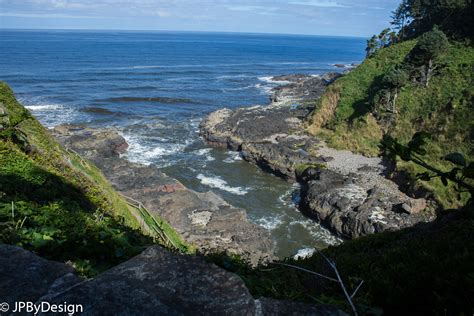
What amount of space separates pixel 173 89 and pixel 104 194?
2435 inches

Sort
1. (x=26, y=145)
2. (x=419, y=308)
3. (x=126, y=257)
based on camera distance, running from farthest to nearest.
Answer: (x=26, y=145) < (x=126, y=257) < (x=419, y=308)

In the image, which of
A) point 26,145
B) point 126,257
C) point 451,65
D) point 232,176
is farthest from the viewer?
point 451,65

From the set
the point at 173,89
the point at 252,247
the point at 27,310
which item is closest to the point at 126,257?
the point at 27,310

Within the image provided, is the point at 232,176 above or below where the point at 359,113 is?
below

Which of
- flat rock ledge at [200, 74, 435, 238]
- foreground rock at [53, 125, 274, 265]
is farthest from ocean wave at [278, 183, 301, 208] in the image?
foreground rock at [53, 125, 274, 265]

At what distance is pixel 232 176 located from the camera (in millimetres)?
34500

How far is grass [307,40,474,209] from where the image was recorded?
29578 mm

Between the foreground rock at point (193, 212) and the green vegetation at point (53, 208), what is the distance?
6.72 m

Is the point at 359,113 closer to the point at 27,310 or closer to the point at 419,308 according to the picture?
the point at 419,308

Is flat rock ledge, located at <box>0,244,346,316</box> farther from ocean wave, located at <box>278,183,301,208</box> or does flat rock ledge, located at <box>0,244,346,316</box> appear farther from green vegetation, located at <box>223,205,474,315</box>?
ocean wave, located at <box>278,183,301,208</box>

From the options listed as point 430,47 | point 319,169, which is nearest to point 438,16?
point 430,47

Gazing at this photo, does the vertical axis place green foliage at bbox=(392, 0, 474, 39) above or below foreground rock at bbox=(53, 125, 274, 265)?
above

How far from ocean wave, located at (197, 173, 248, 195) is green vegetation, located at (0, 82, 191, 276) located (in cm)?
1721

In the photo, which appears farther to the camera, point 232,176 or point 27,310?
point 232,176
